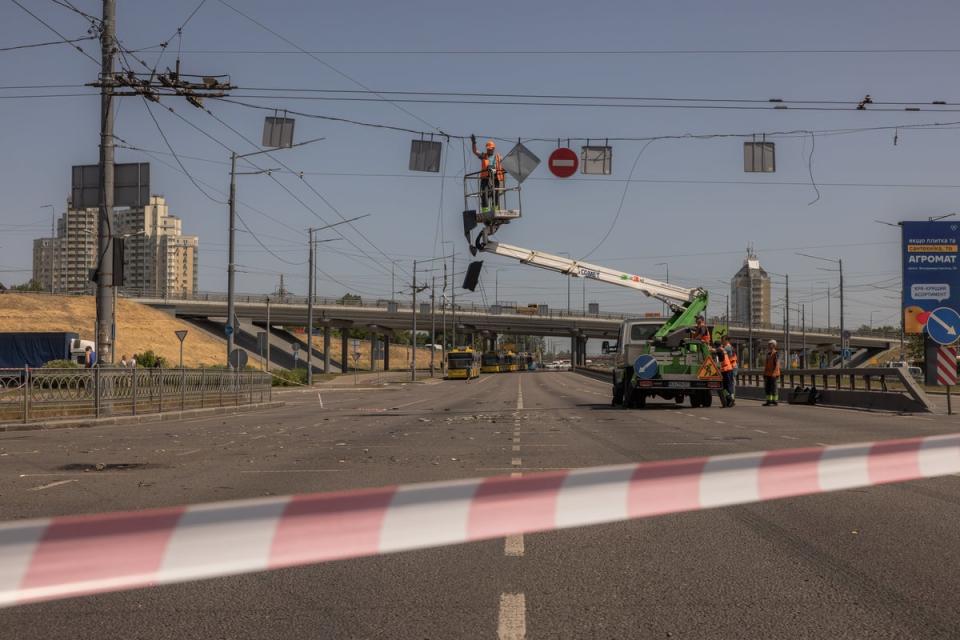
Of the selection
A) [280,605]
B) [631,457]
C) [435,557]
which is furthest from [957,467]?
[631,457]

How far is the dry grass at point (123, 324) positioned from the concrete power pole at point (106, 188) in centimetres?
5054

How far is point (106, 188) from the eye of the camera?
81.1 feet

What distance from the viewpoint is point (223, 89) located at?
78.1 feet

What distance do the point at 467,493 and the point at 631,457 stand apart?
917cm

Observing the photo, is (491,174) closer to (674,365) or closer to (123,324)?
(674,365)

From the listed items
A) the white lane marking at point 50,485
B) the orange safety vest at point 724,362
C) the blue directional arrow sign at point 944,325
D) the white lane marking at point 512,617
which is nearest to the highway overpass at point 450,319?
the orange safety vest at point 724,362

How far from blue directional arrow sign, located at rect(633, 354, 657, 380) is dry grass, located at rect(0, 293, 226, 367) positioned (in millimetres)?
54496

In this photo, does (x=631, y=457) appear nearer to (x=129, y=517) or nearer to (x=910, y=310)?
(x=129, y=517)

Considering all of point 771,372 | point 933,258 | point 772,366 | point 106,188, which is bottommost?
point 771,372

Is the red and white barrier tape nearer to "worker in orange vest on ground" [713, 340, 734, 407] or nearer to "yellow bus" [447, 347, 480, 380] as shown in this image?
"worker in orange vest on ground" [713, 340, 734, 407]

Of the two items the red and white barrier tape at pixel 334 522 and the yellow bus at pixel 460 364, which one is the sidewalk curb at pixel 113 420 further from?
the yellow bus at pixel 460 364

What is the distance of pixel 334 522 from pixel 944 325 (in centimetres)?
2257

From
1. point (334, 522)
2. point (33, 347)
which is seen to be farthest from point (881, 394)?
point (33, 347)

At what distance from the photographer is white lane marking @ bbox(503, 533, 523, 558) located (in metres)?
6.52
